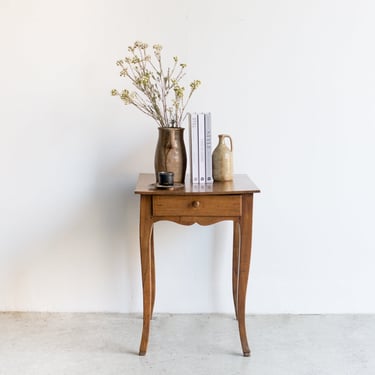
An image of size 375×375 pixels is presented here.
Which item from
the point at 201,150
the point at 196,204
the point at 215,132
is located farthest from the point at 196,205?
the point at 215,132

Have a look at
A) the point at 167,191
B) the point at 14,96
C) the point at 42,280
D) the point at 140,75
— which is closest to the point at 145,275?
the point at 167,191

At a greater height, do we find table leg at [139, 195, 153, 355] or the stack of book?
the stack of book

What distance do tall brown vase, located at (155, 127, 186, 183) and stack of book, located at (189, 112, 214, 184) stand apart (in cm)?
5

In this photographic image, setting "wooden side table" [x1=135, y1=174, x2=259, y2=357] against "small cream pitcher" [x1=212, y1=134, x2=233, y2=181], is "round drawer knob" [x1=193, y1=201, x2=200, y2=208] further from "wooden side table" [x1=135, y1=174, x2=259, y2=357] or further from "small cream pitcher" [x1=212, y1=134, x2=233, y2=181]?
"small cream pitcher" [x1=212, y1=134, x2=233, y2=181]

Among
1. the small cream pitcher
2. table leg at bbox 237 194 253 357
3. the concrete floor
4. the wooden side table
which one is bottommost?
the concrete floor

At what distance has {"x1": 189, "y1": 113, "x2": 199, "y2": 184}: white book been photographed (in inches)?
83.1

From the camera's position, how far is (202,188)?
6.76 feet

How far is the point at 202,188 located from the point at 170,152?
0.20 metres

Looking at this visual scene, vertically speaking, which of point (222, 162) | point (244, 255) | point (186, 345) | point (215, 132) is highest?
point (215, 132)

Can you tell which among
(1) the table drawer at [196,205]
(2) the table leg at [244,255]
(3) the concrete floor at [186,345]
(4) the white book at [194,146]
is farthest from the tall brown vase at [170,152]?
(3) the concrete floor at [186,345]

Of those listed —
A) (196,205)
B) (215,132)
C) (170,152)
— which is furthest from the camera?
(215,132)

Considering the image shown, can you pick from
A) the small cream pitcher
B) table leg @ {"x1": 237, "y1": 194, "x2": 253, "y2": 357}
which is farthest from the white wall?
table leg @ {"x1": 237, "y1": 194, "x2": 253, "y2": 357}

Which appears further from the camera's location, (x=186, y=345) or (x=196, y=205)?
(x=186, y=345)

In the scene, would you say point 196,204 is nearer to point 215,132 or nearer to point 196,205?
point 196,205
